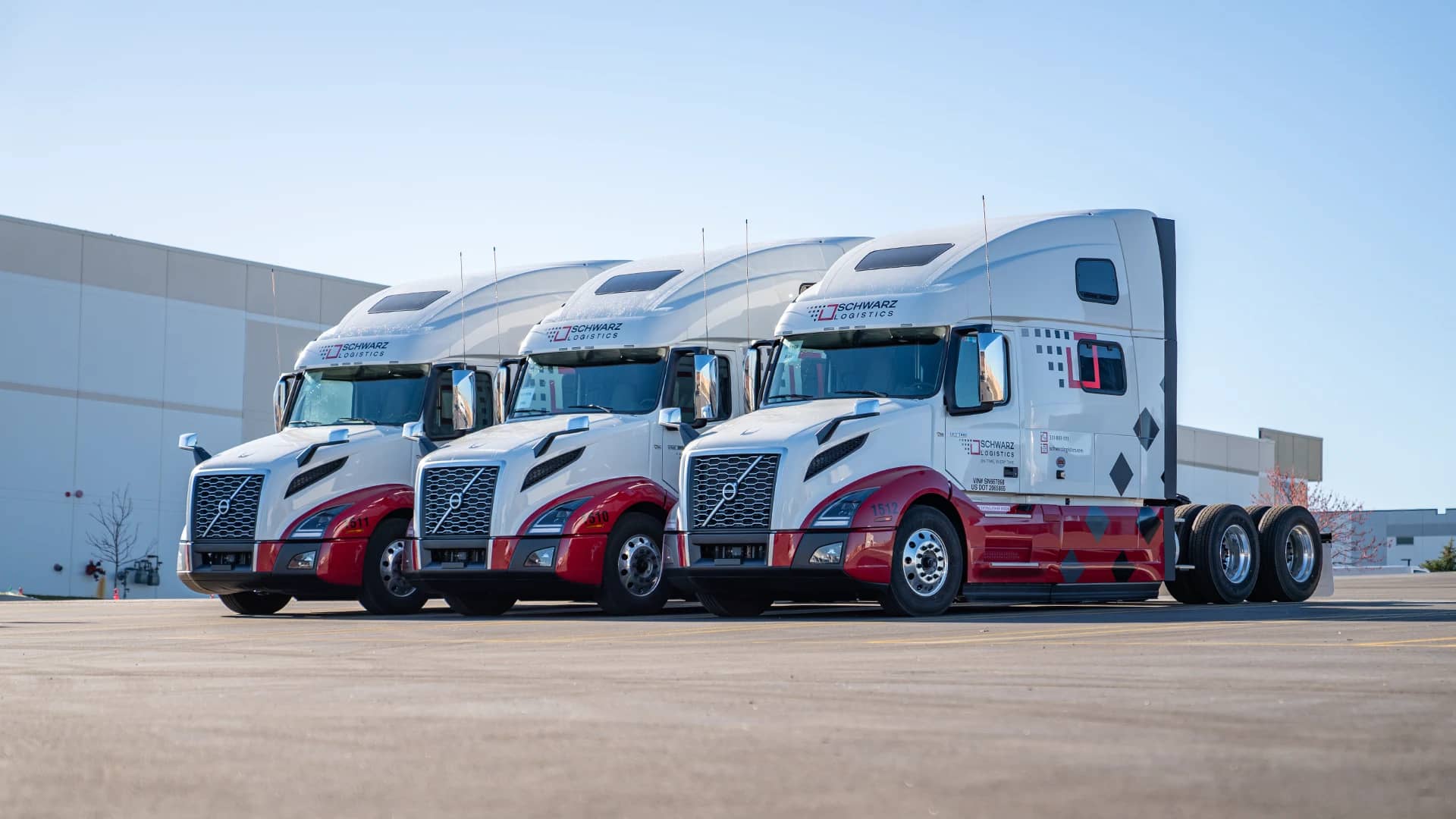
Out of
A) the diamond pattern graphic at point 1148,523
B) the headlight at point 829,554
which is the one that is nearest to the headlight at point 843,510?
the headlight at point 829,554

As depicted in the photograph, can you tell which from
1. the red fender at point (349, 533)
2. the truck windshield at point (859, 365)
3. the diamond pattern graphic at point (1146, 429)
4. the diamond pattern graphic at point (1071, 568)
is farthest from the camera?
the red fender at point (349, 533)

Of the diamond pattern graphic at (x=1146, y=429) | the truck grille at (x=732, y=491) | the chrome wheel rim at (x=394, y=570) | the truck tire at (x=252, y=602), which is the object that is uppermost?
the diamond pattern graphic at (x=1146, y=429)

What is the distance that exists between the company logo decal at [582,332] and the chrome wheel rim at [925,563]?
15.3ft

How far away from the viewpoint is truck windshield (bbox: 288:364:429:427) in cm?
2164

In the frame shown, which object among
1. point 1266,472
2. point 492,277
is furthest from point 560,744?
point 1266,472

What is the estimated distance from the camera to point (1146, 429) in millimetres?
19438

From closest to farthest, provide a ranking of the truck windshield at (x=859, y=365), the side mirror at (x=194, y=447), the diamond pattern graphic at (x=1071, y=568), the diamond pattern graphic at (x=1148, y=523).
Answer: the truck windshield at (x=859, y=365)
the diamond pattern graphic at (x=1071, y=568)
the diamond pattern graphic at (x=1148, y=523)
the side mirror at (x=194, y=447)

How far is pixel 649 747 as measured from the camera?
6.24 metres

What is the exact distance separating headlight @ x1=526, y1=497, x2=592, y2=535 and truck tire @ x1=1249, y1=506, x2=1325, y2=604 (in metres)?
8.05

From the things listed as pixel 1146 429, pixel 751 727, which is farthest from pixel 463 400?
pixel 751 727

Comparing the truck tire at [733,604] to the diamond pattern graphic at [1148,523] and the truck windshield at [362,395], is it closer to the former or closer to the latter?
the diamond pattern graphic at [1148,523]

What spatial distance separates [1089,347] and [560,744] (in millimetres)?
13342

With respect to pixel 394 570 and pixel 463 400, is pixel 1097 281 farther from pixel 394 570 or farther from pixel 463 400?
pixel 394 570

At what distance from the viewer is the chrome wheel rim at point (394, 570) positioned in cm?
2089
